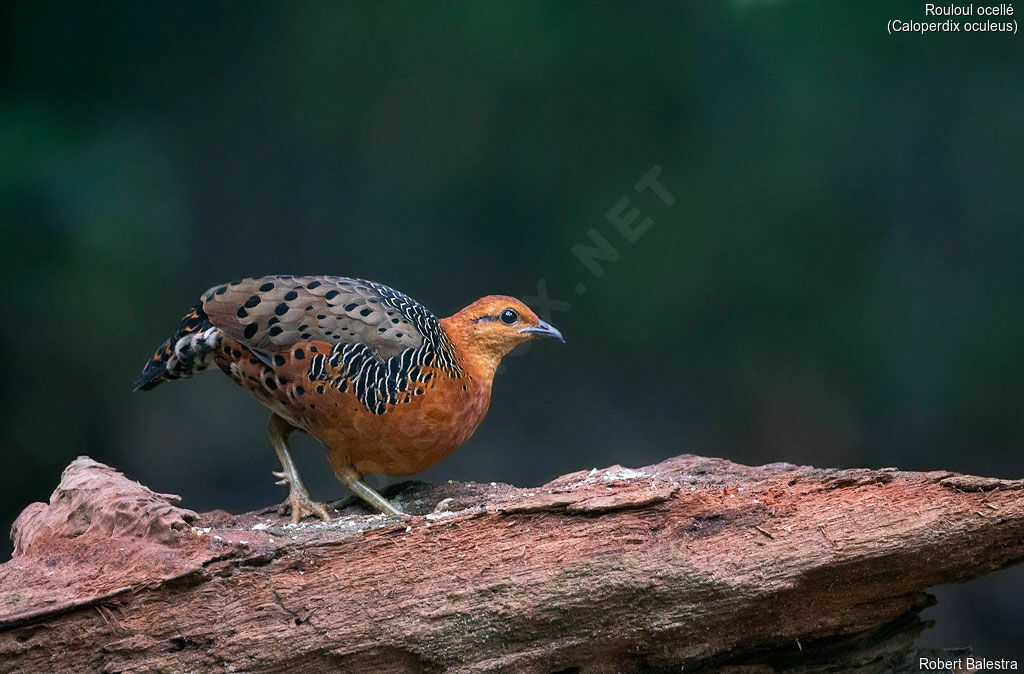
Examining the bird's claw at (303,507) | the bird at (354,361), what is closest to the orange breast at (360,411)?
the bird at (354,361)

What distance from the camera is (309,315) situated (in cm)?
252

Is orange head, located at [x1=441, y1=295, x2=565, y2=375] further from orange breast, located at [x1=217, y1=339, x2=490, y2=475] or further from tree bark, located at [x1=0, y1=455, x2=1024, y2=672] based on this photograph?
tree bark, located at [x1=0, y1=455, x2=1024, y2=672]

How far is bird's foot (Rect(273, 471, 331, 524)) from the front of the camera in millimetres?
2643

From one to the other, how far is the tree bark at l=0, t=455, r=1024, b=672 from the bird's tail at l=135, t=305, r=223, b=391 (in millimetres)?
335

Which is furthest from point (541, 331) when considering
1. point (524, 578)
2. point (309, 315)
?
point (524, 578)

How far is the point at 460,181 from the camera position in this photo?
10.6 feet

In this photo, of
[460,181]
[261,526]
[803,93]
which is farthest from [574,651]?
[803,93]

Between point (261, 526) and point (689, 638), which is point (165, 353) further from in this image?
point (689, 638)

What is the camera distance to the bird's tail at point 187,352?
2572 millimetres

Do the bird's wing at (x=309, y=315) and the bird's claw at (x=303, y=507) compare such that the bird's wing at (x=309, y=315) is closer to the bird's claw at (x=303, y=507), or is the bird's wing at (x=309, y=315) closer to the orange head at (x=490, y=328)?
the orange head at (x=490, y=328)

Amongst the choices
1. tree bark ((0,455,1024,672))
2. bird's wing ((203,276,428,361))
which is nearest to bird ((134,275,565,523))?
bird's wing ((203,276,428,361))

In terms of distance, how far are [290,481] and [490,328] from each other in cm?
75

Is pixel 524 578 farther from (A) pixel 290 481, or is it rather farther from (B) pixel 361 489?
(A) pixel 290 481

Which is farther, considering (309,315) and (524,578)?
(309,315)
